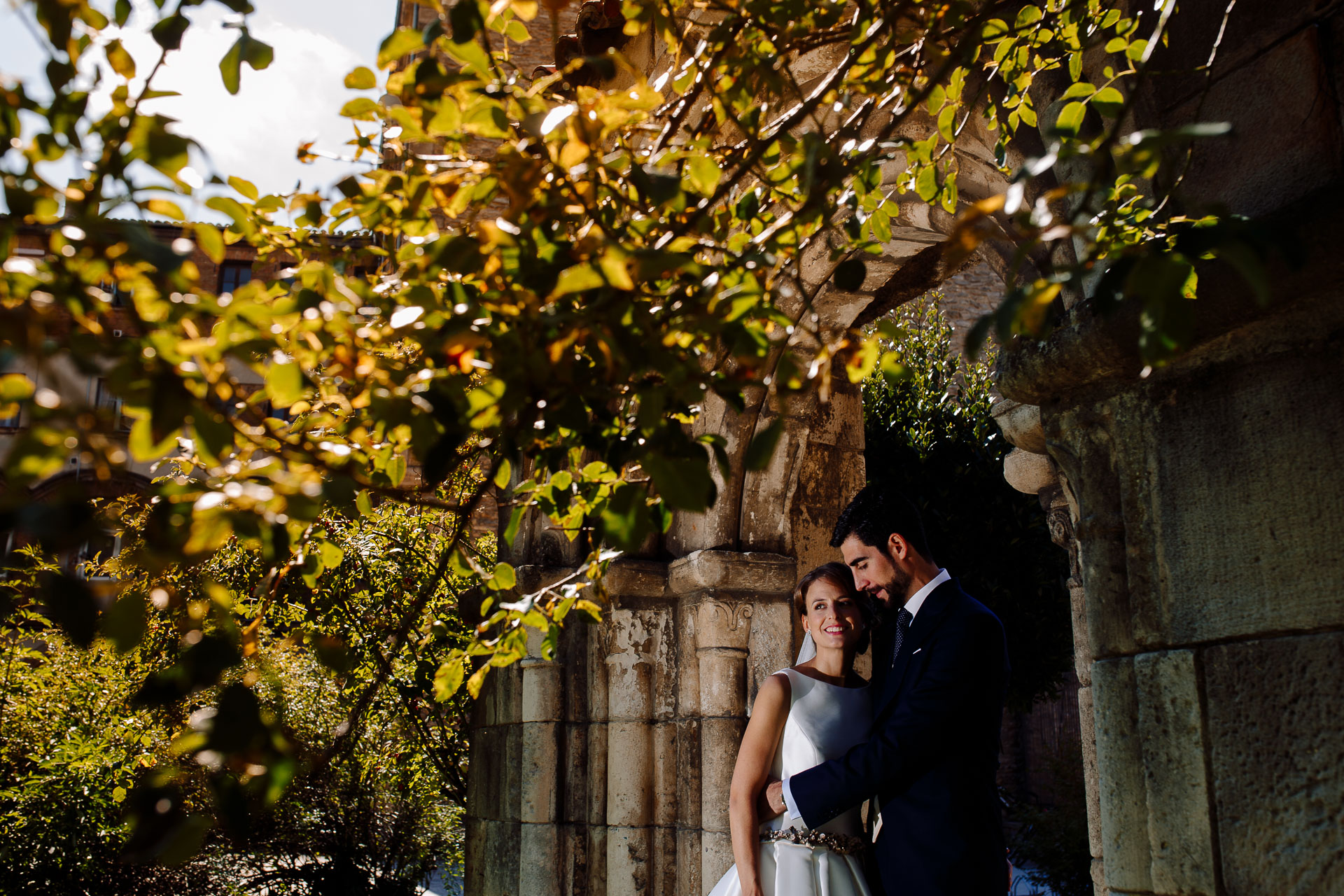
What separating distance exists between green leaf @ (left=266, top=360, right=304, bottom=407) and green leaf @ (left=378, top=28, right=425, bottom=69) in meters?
0.37

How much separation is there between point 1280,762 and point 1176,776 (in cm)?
16

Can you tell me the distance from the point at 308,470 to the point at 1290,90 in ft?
5.25

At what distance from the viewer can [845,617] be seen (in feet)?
9.47

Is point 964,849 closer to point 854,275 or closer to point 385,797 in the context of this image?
point 854,275

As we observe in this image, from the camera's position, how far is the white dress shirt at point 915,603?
2.51 m

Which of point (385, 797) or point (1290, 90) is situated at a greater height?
point (1290, 90)

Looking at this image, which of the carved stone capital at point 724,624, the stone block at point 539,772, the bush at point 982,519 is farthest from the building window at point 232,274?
the carved stone capital at point 724,624

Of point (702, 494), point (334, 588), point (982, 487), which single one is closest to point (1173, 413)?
point (702, 494)

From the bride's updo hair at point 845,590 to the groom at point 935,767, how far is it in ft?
1.12

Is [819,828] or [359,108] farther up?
[359,108]

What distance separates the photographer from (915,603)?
257 cm

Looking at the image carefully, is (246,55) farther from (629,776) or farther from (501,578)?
(629,776)

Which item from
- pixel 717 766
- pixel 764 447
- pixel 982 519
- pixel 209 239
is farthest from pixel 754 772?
pixel 982 519

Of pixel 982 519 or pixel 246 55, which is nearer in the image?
pixel 246 55
